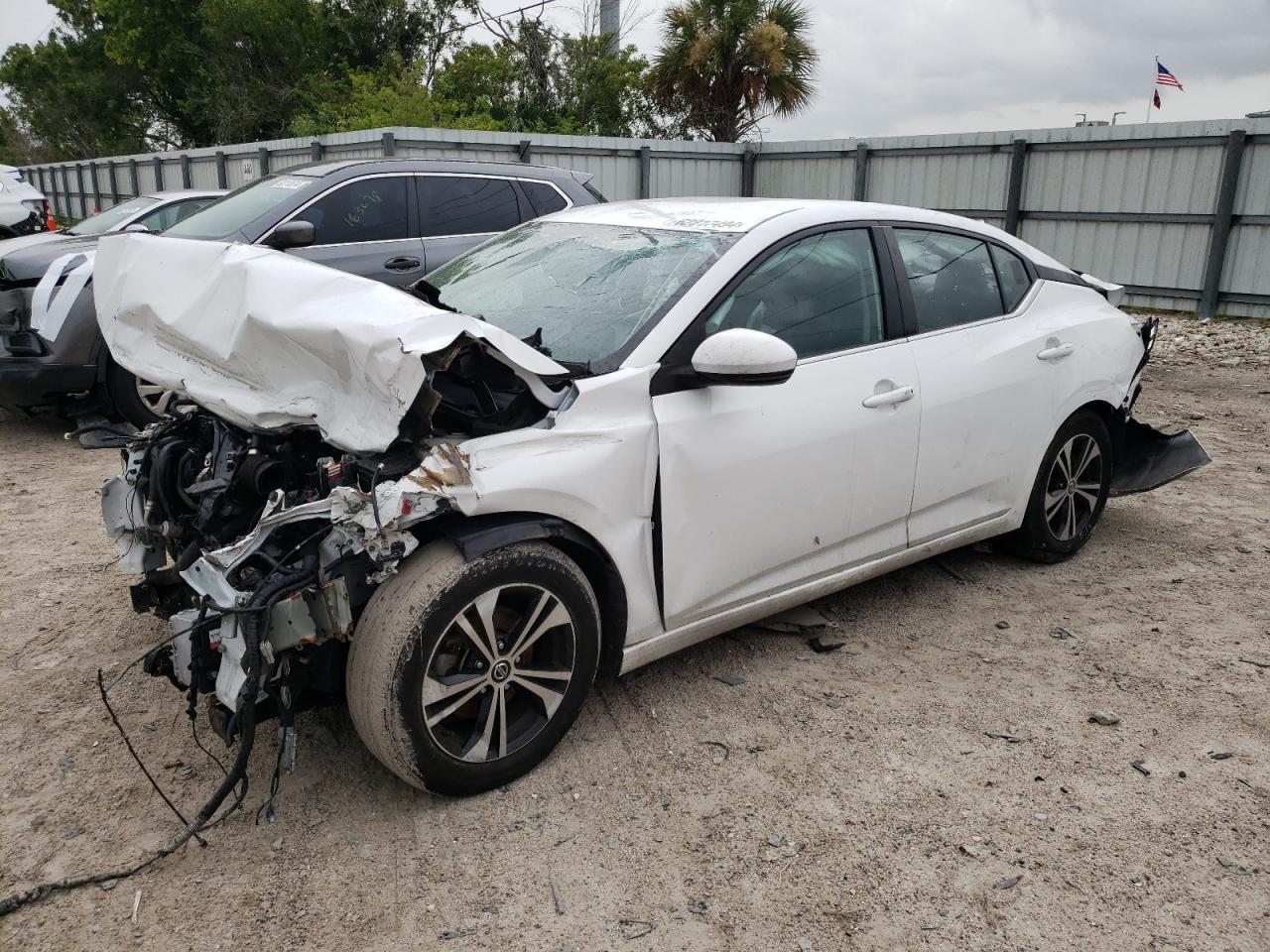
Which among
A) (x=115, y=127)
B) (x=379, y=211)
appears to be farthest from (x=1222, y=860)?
(x=115, y=127)

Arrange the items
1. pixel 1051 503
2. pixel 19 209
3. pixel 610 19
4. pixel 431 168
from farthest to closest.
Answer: pixel 610 19, pixel 19 209, pixel 431 168, pixel 1051 503

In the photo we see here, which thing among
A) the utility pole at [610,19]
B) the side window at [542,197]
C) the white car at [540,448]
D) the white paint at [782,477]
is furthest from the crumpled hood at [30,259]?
the utility pole at [610,19]

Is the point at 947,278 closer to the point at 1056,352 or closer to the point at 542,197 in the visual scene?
the point at 1056,352

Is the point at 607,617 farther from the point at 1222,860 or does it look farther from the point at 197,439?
the point at 1222,860

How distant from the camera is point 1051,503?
15.1 ft

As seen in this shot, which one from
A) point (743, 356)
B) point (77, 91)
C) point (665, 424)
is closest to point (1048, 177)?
point (743, 356)

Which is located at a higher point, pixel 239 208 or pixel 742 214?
pixel 742 214

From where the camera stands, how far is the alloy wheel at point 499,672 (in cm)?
281

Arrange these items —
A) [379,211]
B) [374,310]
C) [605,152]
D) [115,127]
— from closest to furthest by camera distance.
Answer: [374,310]
[379,211]
[605,152]
[115,127]

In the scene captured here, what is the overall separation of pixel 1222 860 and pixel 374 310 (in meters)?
2.76

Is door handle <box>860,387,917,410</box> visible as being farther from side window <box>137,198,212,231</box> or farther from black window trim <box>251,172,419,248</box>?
side window <box>137,198,212,231</box>

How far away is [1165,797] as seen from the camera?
299 centimetres

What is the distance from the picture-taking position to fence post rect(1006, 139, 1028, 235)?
13.9m

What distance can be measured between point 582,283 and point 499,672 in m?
1.44
